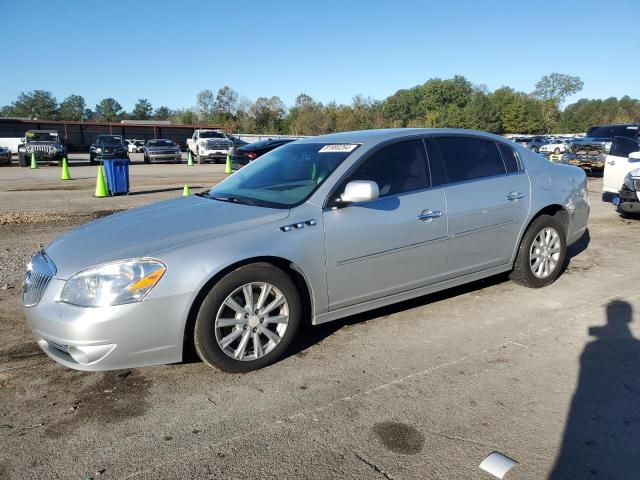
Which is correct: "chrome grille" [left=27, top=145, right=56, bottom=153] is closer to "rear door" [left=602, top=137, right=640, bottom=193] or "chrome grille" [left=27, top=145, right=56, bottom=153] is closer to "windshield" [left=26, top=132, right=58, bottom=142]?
"windshield" [left=26, top=132, right=58, bottom=142]

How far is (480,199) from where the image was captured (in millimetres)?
4613

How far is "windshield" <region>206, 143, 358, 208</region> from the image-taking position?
402cm

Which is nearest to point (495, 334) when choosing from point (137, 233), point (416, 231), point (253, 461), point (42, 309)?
point (416, 231)

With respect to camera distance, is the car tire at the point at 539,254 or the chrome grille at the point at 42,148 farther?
the chrome grille at the point at 42,148

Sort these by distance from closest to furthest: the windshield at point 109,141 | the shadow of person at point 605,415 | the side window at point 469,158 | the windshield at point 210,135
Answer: the shadow of person at point 605,415
the side window at point 469,158
the windshield at point 109,141
the windshield at point 210,135

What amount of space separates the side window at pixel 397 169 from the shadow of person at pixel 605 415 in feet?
5.91

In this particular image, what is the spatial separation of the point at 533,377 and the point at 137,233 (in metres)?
2.78

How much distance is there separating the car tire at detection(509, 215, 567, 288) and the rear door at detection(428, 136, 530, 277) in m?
0.17

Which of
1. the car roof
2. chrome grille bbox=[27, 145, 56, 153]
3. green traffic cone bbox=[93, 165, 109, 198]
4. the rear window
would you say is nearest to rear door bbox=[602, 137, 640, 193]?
the rear window

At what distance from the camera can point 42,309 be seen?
3.24 m

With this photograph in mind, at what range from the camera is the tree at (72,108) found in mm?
131875

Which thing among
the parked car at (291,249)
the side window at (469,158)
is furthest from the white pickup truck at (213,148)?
the parked car at (291,249)

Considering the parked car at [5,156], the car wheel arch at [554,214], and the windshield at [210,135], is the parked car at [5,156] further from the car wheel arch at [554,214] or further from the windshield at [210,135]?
the car wheel arch at [554,214]

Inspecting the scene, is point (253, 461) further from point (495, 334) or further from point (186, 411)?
point (495, 334)
